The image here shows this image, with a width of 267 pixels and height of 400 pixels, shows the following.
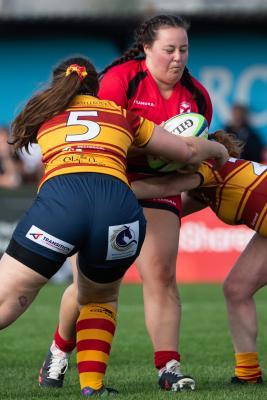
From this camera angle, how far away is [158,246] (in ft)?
20.8

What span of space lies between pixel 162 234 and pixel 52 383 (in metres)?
1.09

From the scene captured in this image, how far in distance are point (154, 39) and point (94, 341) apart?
1894 millimetres

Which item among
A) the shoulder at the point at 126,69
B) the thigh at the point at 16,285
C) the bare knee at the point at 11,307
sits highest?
the shoulder at the point at 126,69

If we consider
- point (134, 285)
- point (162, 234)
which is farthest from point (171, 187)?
point (134, 285)

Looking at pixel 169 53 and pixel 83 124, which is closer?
pixel 83 124

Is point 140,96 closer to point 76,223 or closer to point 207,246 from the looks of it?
point 76,223

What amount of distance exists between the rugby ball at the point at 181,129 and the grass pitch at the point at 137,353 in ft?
4.16

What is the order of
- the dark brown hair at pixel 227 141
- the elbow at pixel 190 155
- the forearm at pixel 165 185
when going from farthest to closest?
the dark brown hair at pixel 227 141, the forearm at pixel 165 185, the elbow at pixel 190 155

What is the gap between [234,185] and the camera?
6.52 m

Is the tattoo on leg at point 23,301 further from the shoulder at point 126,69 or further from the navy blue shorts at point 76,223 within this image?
the shoulder at point 126,69

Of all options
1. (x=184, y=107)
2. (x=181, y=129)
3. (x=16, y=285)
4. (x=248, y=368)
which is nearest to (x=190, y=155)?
(x=181, y=129)

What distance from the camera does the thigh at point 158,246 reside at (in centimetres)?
632

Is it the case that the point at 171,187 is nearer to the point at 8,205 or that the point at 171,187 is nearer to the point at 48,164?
the point at 48,164

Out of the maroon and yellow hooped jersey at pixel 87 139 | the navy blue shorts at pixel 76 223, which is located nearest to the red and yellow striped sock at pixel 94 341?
the navy blue shorts at pixel 76 223
